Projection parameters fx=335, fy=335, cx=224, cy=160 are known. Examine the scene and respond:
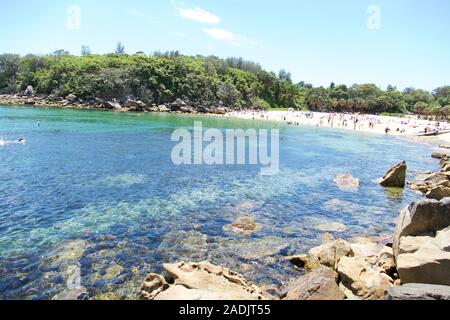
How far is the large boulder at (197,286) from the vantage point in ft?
30.0

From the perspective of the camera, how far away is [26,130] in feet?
166

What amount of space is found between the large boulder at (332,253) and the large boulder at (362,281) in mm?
954

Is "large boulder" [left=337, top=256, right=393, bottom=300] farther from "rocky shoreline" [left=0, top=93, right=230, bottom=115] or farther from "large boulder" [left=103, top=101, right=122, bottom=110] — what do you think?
"large boulder" [left=103, top=101, right=122, bottom=110]

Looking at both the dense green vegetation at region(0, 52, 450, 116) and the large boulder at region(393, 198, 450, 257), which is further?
the dense green vegetation at region(0, 52, 450, 116)

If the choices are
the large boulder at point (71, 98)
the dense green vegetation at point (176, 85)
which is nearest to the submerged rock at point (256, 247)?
the dense green vegetation at point (176, 85)

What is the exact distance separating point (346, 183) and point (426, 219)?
649 inches

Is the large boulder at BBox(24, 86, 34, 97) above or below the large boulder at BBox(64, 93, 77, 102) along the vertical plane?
above

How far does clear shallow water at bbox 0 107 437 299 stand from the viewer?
1294 cm

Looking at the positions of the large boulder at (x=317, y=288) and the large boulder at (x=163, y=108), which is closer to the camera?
the large boulder at (x=317, y=288)

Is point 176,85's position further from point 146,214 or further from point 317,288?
point 317,288

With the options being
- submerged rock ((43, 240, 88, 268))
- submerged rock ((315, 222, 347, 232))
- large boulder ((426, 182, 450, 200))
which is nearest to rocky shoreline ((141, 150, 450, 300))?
submerged rock ((315, 222, 347, 232))

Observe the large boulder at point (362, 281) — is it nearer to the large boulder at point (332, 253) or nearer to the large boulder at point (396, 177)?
the large boulder at point (332, 253)

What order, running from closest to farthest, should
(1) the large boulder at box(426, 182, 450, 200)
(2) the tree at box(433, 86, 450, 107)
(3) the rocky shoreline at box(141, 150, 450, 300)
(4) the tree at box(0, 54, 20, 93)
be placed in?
(3) the rocky shoreline at box(141, 150, 450, 300) → (1) the large boulder at box(426, 182, 450, 200) → (4) the tree at box(0, 54, 20, 93) → (2) the tree at box(433, 86, 450, 107)
